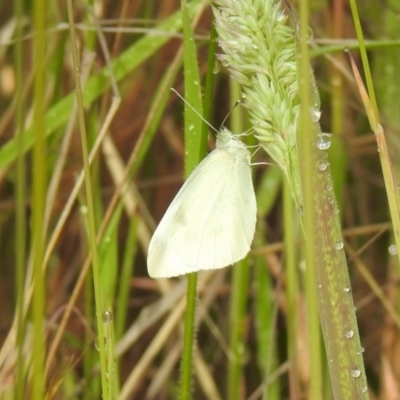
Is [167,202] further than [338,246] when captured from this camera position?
Yes

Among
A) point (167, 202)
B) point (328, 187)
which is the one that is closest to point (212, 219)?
point (328, 187)

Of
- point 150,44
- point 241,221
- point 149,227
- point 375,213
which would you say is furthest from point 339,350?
point 375,213

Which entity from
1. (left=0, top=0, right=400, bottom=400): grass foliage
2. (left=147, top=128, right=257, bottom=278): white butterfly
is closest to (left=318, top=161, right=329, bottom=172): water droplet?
(left=0, top=0, right=400, bottom=400): grass foliage

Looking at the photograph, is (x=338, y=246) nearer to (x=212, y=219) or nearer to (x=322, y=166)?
(x=322, y=166)

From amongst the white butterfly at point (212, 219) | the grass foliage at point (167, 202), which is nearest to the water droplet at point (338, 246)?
the grass foliage at point (167, 202)

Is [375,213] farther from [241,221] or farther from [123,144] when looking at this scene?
[241,221]

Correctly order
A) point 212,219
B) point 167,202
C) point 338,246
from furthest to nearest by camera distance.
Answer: point 167,202, point 212,219, point 338,246

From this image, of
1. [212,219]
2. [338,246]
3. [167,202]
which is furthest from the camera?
[167,202]

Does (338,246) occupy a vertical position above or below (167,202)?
below

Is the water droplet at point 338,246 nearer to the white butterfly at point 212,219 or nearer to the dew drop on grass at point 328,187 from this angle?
the dew drop on grass at point 328,187
